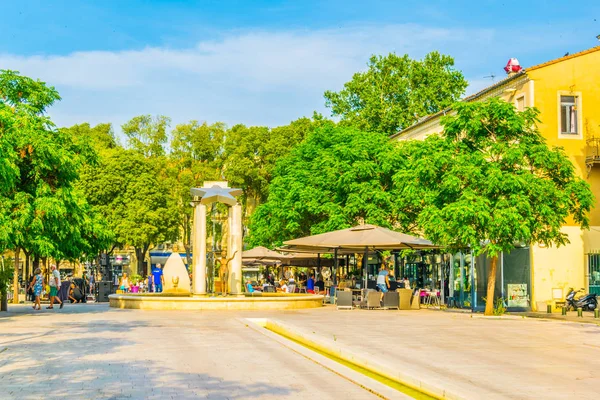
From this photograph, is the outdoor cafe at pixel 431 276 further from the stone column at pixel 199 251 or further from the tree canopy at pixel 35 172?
the tree canopy at pixel 35 172

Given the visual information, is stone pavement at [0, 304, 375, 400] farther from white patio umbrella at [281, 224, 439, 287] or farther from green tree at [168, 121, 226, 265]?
green tree at [168, 121, 226, 265]

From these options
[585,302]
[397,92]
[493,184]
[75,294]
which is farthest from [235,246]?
[397,92]

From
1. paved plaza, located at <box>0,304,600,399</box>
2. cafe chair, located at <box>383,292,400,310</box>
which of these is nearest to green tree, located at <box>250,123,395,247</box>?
cafe chair, located at <box>383,292,400,310</box>

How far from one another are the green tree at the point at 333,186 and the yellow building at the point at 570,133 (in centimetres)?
919

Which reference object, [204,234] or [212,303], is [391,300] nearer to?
[212,303]

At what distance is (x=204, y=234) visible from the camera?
33.5 meters

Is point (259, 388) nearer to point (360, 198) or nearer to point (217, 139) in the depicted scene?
point (360, 198)

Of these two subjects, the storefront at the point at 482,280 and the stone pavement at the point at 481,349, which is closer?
the stone pavement at the point at 481,349

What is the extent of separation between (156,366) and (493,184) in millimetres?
Result: 16777

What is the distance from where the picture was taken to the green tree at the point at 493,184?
27.4 meters

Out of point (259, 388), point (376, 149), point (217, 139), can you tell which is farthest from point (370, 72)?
point (259, 388)

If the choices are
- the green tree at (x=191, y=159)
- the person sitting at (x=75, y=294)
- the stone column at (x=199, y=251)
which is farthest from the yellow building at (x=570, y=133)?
the green tree at (x=191, y=159)

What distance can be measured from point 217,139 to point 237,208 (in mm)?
40861

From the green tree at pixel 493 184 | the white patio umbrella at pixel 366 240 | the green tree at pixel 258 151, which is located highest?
the green tree at pixel 258 151
